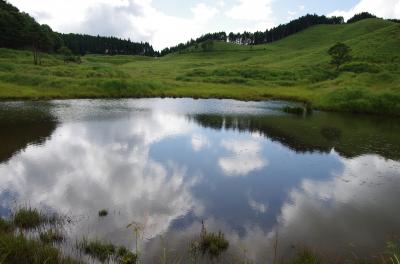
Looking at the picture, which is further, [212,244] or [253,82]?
[253,82]

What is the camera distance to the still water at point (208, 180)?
1494 centimetres

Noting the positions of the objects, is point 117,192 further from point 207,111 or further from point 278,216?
point 207,111

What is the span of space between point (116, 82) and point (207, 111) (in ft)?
80.1

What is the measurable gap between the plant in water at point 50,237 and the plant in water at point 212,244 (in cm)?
520

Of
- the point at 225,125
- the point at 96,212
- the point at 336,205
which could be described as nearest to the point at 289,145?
the point at 225,125

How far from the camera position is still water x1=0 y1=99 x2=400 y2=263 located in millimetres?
14938

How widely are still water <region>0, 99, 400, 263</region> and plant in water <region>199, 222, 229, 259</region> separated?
0.44 meters

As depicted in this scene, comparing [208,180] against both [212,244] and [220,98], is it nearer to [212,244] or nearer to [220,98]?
[212,244]

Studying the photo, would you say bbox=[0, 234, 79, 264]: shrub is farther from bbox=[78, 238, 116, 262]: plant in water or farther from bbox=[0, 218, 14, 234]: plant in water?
bbox=[0, 218, 14, 234]: plant in water

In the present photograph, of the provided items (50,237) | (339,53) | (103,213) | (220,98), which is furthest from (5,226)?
(339,53)

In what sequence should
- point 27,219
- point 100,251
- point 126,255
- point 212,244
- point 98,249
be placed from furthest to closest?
1. point 27,219
2. point 212,244
3. point 98,249
4. point 100,251
5. point 126,255

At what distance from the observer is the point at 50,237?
12.9 metres

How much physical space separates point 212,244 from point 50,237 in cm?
587

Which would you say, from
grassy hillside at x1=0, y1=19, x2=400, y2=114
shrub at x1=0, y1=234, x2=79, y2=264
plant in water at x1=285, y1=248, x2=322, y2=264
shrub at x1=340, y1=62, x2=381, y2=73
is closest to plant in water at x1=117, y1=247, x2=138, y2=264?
shrub at x1=0, y1=234, x2=79, y2=264
